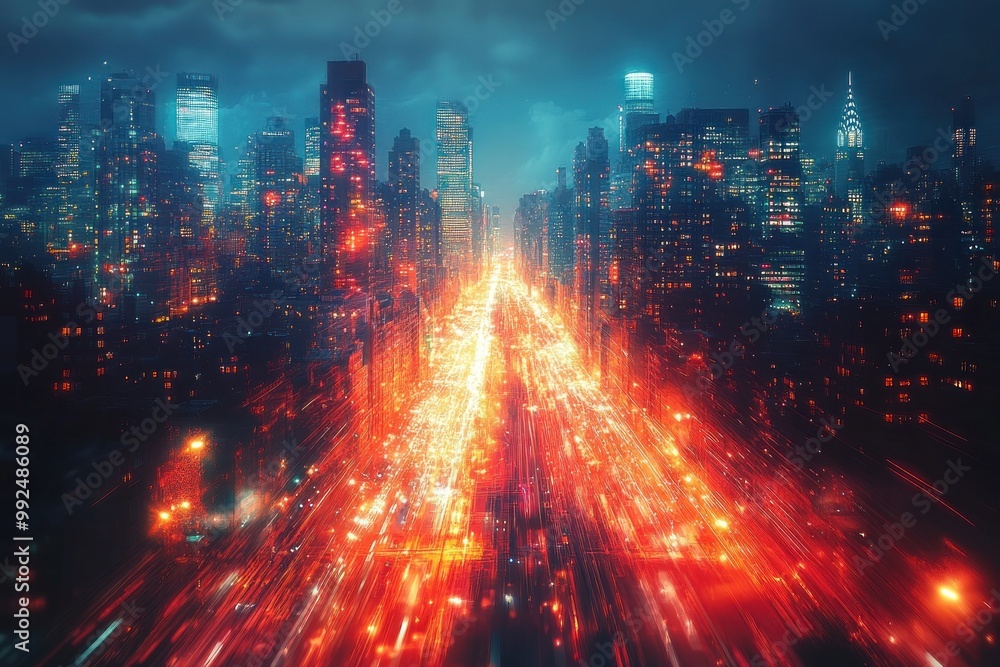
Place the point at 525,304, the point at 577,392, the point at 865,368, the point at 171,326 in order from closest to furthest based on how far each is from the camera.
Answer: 1. the point at 865,368
2. the point at 171,326
3. the point at 577,392
4. the point at 525,304

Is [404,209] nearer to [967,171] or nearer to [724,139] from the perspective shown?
[724,139]

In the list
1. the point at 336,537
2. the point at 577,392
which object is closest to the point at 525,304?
the point at 577,392

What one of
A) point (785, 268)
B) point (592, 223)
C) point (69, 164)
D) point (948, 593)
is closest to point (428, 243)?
point (592, 223)

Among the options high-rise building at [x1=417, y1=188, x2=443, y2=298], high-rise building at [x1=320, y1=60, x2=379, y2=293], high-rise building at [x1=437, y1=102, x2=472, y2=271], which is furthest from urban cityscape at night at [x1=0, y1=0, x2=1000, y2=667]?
high-rise building at [x1=437, y1=102, x2=472, y2=271]

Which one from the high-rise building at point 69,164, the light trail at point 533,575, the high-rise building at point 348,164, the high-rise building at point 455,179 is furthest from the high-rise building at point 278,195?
the light trail at point 533,575

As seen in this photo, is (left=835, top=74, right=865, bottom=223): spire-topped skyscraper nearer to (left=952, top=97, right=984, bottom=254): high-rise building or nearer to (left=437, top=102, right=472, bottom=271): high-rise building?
(left=952, top=97, right=984, bottom=254): high-rise building

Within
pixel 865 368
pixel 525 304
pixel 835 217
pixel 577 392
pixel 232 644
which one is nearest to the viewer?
pixel 232 644

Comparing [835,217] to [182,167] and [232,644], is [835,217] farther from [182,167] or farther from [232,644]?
[182,167]

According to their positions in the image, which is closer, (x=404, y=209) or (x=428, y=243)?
(x=404, y=209)
